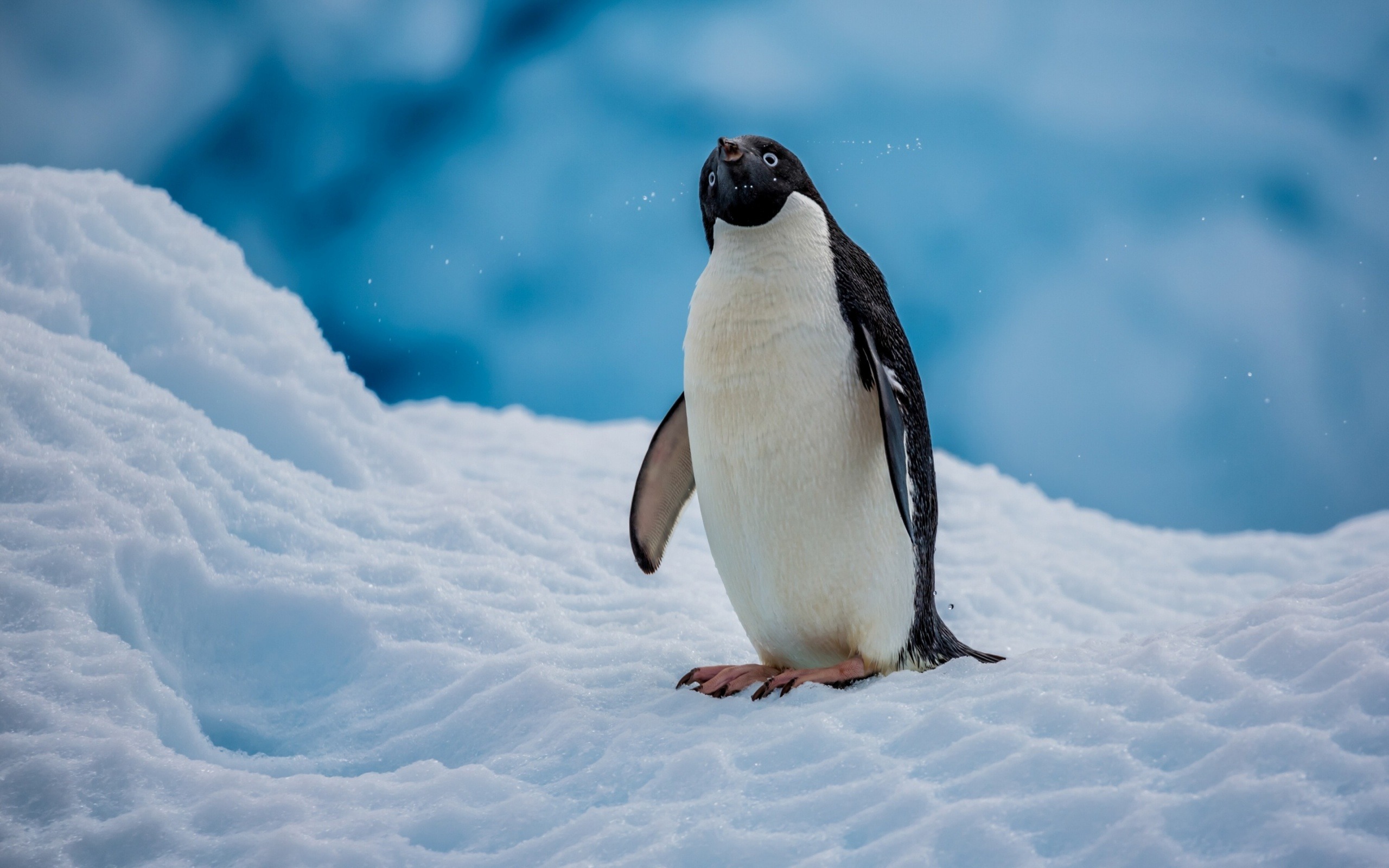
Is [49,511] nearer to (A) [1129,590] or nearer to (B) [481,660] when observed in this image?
(B) [481,660]

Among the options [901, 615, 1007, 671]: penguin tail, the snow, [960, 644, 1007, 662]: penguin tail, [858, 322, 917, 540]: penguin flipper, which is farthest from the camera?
[960, 644, 1007, 662]: penguin tail

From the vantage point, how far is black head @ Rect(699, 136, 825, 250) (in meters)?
1.91

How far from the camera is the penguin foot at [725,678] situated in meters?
1.89

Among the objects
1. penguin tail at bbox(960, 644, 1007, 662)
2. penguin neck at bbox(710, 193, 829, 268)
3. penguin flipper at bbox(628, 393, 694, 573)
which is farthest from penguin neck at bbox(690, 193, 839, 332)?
penguin tail at bbox(960, 644, 1007, 662)

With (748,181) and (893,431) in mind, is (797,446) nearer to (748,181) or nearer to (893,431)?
(893,431)

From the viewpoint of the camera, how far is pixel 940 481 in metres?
4.87

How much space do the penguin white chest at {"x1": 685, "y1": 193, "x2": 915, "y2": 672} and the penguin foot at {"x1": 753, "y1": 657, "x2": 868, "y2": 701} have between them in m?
0.06

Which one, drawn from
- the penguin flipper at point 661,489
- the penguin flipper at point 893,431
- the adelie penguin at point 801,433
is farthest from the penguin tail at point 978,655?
the penguin flipper at point 661,489

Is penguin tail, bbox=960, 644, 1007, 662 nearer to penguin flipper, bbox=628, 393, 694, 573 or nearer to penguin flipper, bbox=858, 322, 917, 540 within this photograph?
penguin flipper, bbox=858, 322, 917, 540

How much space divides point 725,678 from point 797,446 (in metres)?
0.52

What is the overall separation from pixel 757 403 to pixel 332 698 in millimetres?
1180

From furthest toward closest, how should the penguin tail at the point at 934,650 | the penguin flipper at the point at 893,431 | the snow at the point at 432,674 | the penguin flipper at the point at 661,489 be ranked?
the penguin flipper at the point at 661,489 < the penguin tail at the point at 934,650 < the penguin flipper at the point at 893,431 < the snow at the point at 432,674

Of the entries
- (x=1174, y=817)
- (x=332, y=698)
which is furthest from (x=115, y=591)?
(x=1174, y=817)

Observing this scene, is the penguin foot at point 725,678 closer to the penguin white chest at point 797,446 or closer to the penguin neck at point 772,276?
the penguin white chest at point 797,446
